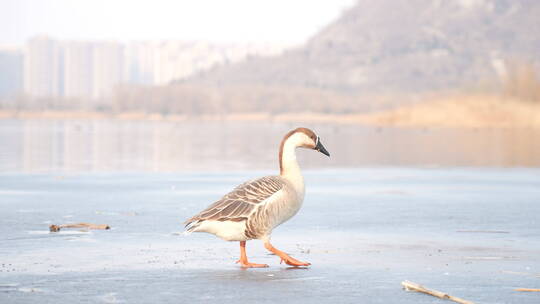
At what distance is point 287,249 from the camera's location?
9969 millimetres

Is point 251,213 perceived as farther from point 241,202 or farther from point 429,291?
point 429,291

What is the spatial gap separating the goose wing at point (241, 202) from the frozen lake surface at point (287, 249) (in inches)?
20.5

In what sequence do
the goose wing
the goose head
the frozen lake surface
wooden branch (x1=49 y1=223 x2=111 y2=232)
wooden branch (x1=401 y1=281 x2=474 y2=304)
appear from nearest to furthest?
wooden branch (x1=401 y1=281 x2=474 y2=304) < the frozen lake surface < the goose wing < the goose head < wooden branch (x1=49 y1=223 x2=111 y2=232)

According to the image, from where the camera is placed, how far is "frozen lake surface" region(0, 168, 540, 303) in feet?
24.5

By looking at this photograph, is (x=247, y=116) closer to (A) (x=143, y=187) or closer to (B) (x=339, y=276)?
(A) (x=143, y=187)

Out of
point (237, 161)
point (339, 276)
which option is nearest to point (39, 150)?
point (237, 161)

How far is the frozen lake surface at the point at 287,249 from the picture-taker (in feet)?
24.5

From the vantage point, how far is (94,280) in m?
7.89

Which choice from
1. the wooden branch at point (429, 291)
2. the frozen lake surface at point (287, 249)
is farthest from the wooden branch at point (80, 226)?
the wooden branch at point (429, 291)

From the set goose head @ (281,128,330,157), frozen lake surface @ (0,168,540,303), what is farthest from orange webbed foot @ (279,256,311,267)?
goose head @ (281,128,330,157)

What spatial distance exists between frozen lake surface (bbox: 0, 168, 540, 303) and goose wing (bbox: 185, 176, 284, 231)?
0.52 m

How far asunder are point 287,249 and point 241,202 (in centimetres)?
146

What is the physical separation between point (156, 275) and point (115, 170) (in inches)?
629

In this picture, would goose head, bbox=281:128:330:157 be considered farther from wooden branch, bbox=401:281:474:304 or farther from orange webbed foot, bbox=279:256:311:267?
wooden branch, bbox=401:281:474:304
